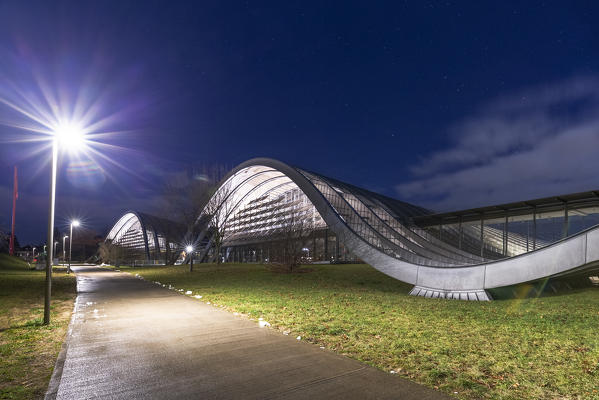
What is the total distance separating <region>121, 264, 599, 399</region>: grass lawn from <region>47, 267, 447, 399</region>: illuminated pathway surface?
596 millimetres

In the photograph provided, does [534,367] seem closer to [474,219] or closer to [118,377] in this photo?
[118,377]

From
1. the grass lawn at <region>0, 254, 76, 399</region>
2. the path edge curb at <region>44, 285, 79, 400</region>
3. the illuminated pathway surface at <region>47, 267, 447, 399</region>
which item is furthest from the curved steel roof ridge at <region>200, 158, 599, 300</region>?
the grass lawn at <region>0, 254, 76, 399</region>

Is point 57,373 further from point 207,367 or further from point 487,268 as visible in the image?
point 487,268

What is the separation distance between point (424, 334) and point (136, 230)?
88.7 meters

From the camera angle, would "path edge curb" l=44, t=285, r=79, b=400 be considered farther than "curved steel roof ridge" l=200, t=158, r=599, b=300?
No

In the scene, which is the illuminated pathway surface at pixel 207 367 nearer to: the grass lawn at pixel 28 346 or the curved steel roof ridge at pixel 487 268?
the grass lawn at pixel 28 346

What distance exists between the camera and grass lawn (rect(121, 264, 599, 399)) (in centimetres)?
468

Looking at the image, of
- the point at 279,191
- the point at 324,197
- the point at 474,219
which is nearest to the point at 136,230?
the point at 279,191

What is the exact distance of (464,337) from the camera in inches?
278

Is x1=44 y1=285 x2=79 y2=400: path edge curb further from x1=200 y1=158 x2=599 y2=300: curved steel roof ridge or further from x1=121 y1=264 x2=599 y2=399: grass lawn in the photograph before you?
x1=200 y1=158 x2=599 y2=300: curved steel roof ridge

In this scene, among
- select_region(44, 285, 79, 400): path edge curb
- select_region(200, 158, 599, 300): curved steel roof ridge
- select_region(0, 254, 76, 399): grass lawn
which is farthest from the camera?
select_region(200, 158, 599, 300): curved steel roof ridge

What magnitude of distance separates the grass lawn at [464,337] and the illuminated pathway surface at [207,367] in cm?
60

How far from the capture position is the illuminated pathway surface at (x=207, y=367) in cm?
430

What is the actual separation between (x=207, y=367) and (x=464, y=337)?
17.4 feet
